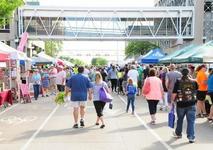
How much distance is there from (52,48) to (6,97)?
83.3 m

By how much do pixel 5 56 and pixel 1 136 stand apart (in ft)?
28.6

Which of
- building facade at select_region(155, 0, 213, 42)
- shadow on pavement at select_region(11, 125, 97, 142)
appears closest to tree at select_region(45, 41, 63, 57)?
building facade at select_region(155, 0, 213, 42)

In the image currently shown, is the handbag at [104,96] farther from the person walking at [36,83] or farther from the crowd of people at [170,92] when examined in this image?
the person walking at [36,83]

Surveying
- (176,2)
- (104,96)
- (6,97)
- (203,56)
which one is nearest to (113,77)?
(6,97)

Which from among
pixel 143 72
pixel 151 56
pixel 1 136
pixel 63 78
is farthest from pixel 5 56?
pixel 151 56

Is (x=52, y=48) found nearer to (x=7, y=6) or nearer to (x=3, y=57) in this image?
(x=7, y=6)

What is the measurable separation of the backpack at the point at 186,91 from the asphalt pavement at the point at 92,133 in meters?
1.03

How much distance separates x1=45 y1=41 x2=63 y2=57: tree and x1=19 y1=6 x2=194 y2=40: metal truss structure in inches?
1145

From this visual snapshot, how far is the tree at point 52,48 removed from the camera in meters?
101

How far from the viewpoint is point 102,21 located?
70812 mm

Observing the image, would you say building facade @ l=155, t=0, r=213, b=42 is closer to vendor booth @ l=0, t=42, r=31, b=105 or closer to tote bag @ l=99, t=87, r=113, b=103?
vendor booth @ l=0, t=42, r=31, b=105

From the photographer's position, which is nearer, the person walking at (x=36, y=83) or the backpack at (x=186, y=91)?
the backpack at (x=186, y=91)

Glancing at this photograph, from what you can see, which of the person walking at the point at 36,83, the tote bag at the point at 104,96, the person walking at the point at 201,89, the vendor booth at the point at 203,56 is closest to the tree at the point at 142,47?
the person walking at the point at 36,83

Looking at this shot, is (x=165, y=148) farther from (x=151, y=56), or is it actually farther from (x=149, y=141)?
(x=151, y=56)
